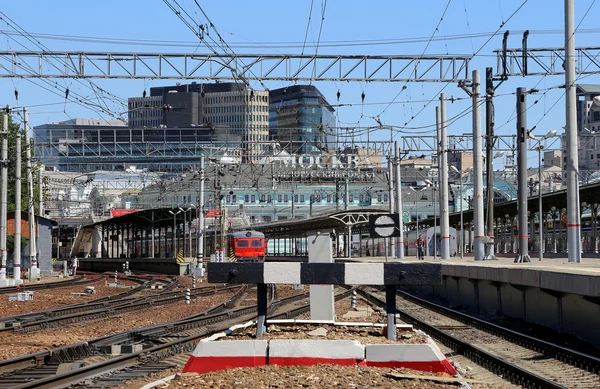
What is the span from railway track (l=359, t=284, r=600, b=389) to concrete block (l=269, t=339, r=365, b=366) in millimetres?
2312

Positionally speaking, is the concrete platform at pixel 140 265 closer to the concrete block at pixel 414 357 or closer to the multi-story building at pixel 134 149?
the multi-story building at pixel 134 149

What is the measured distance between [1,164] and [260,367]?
115ft

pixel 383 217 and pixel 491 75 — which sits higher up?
pixel 491 75

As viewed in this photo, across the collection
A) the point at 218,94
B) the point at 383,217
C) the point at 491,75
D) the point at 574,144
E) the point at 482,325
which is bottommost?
the point at 482,325

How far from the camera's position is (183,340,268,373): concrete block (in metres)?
10.6

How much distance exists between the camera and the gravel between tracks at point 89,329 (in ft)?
54.7

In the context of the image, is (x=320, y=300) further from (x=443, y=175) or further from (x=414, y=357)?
(x=443, y=175)

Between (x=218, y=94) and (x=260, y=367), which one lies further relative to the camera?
(x=218, y=94)

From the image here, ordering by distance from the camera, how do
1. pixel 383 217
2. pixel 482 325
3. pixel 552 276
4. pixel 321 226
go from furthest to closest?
pixel 321 226, pixel 482 325, pixel 552 276, pixel 383 217

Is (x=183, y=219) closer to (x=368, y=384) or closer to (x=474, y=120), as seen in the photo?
(x=474, y=120)

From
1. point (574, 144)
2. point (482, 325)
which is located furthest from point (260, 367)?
point (574, 144)

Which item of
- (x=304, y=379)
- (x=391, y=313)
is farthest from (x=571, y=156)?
(x=304, y=379)

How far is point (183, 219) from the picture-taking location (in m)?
66.4

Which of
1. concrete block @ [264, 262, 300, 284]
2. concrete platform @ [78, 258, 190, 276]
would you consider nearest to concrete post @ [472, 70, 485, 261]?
concrete block @ [264, 262, 300, 284]
